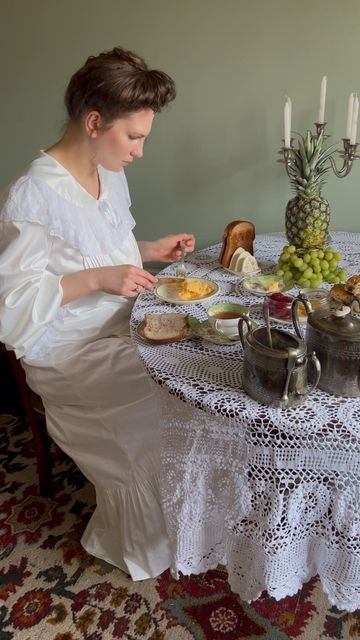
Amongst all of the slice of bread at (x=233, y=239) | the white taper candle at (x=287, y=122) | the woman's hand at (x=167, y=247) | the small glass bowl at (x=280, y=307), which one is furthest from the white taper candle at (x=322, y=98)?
the small glass bowl at (x=280, y=307)

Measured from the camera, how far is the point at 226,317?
112 cm

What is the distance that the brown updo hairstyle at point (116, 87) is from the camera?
1.19 m

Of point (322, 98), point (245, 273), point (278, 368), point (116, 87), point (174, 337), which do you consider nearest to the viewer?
point (278, 368)

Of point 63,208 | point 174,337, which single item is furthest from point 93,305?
point 174,337

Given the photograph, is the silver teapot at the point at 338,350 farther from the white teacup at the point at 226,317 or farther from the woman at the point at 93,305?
the woman at the point at 93,305

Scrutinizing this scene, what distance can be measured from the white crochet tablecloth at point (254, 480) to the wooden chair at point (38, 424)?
1.85 feet

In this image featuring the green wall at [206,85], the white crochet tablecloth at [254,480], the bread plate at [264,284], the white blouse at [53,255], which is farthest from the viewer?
the green wall at [206,85]

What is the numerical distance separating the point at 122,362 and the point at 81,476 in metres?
0.72

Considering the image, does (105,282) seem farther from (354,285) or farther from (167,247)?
(354,285)

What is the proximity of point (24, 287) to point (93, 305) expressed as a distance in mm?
242

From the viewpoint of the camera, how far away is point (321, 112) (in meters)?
1.68

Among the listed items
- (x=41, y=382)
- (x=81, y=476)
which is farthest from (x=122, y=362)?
(x=81, y=476)

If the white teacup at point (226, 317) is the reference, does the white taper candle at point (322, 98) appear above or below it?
above

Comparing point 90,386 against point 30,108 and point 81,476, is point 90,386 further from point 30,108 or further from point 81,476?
point 30,108
